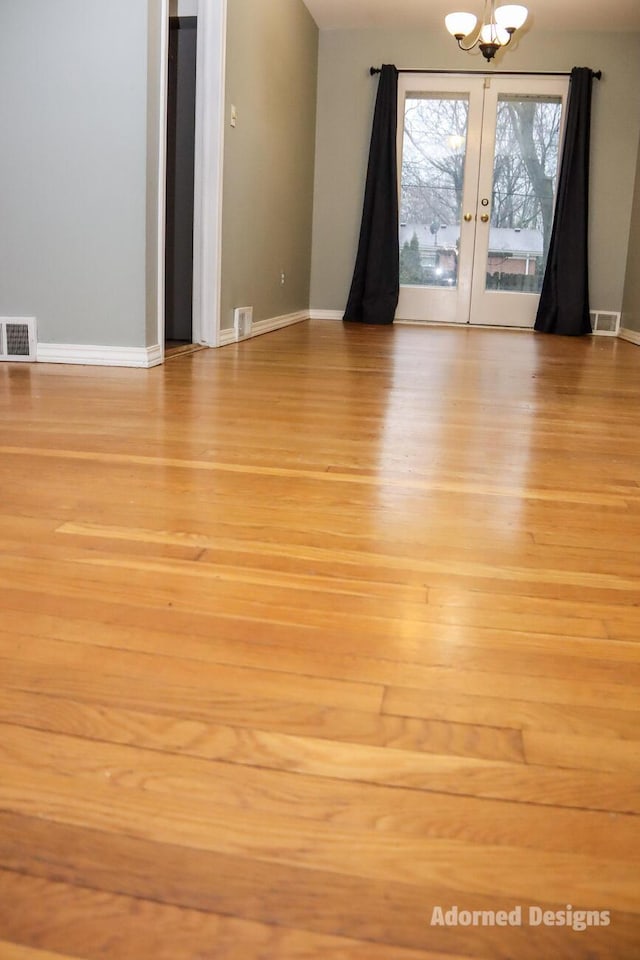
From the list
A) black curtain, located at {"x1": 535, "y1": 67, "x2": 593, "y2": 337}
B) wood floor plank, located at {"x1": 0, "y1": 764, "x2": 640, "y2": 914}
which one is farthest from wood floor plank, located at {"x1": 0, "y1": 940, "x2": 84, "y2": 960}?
black curtain, located at {"x1": 535, "y1": 67, "x2": 593, "y2": 337}

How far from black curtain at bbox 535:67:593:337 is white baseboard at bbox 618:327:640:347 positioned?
10.7 inches

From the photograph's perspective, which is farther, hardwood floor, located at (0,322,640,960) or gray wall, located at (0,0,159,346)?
gray wall, located at (0,0,159,346)

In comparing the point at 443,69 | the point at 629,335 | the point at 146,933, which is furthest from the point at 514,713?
the point at 443,69

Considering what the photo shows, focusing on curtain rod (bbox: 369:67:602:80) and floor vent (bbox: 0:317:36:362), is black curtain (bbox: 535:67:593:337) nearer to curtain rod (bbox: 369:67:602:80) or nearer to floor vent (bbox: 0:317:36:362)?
curtain rod (bbox: 369:67:602:80)

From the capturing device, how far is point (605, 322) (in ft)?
23.4

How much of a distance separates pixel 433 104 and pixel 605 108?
1382 millimetres

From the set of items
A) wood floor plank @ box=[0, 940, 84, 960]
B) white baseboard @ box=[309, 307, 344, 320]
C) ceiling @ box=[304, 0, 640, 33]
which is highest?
ceiling @ box=[304, 0, 640, 33]

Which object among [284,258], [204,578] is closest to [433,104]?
[284,258]

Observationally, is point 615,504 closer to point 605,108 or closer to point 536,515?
point 536,515

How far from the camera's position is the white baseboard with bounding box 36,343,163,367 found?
12.4 ft

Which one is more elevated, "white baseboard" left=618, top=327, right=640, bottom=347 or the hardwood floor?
"white baseboard" left=618, top=327, right=640, bottom=347

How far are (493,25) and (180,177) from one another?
8.34 ft

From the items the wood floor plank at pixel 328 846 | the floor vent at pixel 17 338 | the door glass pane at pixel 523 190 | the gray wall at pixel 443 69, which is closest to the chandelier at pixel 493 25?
the gray wall at pixel 443 69

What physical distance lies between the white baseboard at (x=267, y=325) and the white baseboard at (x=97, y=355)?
104cm
